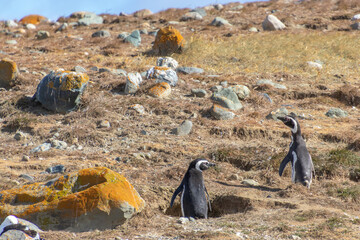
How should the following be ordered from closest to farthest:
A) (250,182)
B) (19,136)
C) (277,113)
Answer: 1. (250,182)
2. (19,136)
3. (277,113)

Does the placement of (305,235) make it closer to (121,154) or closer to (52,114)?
(121,154)

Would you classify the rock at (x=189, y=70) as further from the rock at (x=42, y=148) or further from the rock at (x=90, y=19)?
the rock at (x=90, y=19)

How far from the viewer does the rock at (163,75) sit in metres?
11.3

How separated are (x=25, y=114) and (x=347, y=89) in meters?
7.65

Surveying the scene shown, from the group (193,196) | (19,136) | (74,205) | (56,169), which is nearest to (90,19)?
(19,136)

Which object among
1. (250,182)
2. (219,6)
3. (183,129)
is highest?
(219,6)

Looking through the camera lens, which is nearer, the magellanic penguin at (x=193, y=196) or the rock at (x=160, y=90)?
the magellanic penguin at (x=193, y=196)

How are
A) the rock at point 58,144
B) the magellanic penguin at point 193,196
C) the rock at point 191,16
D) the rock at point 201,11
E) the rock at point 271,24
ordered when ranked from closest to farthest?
the magellanic penguin at point 193,196 < the rock at point 58,144 < the rock at point 271,24 < the rock at point 191,16 < the rock at point 201,11

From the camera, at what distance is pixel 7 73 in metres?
11.1

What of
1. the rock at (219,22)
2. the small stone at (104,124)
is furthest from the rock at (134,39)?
the small stone at (104,124)

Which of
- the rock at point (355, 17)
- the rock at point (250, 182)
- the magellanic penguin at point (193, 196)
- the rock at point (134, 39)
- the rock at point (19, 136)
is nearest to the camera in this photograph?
the magellanic penguin at point (193, 196)

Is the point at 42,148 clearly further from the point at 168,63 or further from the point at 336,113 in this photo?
the point at 336,113

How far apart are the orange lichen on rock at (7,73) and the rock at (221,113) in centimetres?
486

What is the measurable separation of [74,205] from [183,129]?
14.6ft
